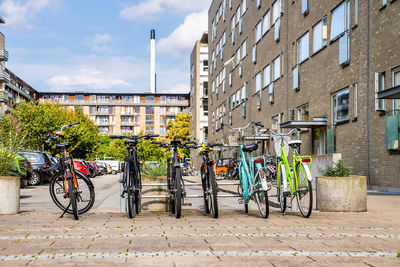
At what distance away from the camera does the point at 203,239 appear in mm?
5715

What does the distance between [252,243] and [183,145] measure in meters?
3.58

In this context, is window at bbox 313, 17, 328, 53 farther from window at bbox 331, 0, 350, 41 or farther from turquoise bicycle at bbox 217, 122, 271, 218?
turquoise bicycle at bbox 217, 122, 271, 218

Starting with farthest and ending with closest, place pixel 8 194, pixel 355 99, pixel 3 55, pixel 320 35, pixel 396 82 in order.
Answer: pixel 3 55, pixel 320 35, pixel 355 99, pixel 396 82, pixel 8 194

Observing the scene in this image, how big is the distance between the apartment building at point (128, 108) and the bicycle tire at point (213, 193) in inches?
4263

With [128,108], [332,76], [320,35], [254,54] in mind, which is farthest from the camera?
[128,108]

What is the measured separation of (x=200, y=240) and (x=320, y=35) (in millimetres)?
18458

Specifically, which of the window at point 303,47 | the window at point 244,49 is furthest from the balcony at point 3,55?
the window at point 303,47

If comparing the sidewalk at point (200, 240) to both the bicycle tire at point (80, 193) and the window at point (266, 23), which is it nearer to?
the bicycle tire at point (80, 193)

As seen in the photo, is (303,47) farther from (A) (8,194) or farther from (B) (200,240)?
(B) (200,240)

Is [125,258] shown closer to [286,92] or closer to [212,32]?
[286,92]

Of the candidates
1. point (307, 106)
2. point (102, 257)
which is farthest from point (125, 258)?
point (307, 106)

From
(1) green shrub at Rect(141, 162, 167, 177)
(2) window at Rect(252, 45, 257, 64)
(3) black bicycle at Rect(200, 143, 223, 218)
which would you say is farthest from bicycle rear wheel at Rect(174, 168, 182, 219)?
(2) window at Rect(252, 45, 257, 64)

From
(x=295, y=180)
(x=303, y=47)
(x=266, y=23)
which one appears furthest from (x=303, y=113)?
(x=295, y=180)

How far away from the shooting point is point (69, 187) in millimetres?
7910
